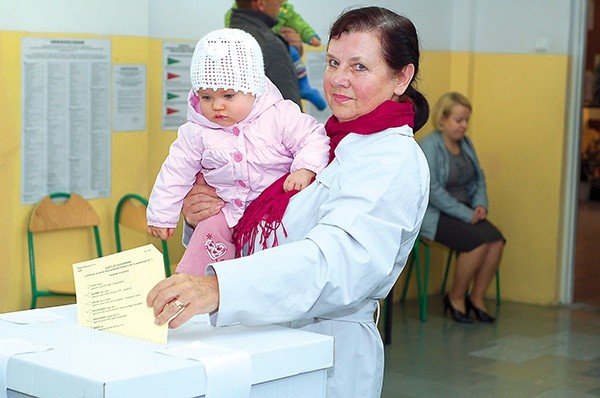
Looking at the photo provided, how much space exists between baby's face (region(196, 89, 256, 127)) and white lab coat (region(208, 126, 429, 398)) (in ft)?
1.29

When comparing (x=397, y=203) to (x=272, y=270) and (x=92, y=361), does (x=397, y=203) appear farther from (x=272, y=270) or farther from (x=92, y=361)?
(x=92, y=361)

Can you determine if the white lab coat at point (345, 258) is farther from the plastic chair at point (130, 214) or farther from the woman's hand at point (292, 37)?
the woman's hand at point (292, 37)

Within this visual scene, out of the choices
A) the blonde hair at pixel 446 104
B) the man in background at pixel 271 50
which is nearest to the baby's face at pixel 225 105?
the man in background at pixel 271 50

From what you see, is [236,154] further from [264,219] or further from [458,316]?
[458,316]

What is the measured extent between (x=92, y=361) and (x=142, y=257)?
25 centimetres

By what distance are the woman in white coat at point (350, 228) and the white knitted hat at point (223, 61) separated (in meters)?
0.29

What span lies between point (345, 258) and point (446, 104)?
518 centimetres

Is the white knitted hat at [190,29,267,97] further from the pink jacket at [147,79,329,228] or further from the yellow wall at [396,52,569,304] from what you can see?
the yellow wall at [396,52,569,304]

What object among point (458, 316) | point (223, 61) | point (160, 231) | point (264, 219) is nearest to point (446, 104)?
point (458, 316)

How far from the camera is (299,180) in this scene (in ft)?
7.54

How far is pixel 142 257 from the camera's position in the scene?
70.7 inches

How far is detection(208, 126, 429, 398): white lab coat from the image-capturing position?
1.84 m

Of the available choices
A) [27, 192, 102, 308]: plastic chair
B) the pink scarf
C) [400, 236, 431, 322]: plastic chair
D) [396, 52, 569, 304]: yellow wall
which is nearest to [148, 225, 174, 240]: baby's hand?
the pink scarf

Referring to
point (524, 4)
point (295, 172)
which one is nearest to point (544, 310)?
point (524, 4)
